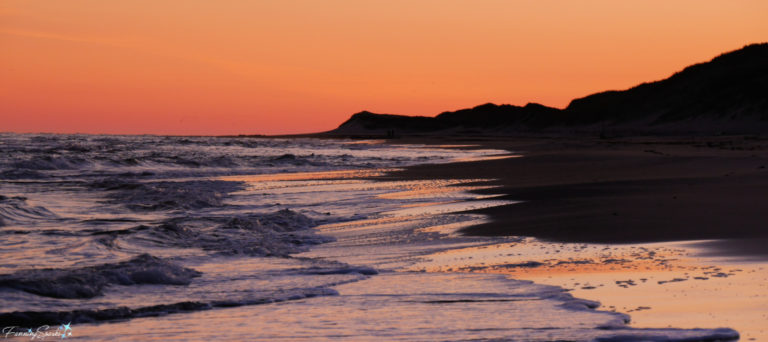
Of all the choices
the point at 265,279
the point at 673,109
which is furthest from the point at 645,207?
the point at 673,109

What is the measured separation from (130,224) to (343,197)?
5.37 meters

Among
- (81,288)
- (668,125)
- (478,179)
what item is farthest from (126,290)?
(668,125)

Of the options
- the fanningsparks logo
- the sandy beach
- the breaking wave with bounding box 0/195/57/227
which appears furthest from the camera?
the breaking wave with bounding box 0/195/57/227

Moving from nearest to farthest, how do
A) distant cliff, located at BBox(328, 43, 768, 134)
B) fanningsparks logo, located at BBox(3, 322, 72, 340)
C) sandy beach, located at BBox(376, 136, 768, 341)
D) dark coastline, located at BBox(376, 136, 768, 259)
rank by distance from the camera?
fanningsparks logo, located at BBox(3, 322, 72, 340), sandy beach, located at BBox(376, 136, 768, 341), dark coastline, located at BBox(376, 136, 768, 259), distant cliff, located at BBox(328, 43, 768, 134)

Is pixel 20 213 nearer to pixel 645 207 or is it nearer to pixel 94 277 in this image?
pixel 94 277

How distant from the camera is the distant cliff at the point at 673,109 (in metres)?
70.3

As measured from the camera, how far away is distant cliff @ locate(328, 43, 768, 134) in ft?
231

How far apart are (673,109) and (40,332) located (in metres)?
89.2

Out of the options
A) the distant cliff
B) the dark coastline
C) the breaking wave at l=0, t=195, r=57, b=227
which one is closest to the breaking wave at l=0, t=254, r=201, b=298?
the dark coastline

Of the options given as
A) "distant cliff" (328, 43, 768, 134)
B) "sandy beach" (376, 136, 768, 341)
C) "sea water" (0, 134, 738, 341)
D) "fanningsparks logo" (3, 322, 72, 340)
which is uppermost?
"distant cliff" (328, 43, 768, 134)

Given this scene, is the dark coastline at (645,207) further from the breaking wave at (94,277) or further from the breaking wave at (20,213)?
the breaking wave at (20,213)

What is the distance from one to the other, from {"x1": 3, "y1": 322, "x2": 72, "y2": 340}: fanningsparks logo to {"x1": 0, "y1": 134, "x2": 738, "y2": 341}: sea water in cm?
1

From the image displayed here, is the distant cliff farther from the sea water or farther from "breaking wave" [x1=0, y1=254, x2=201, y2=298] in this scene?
"breaking wave" [x1=0, y1=254, x2=201, y2=298]

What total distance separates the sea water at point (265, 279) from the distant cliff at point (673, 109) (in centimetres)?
5308
